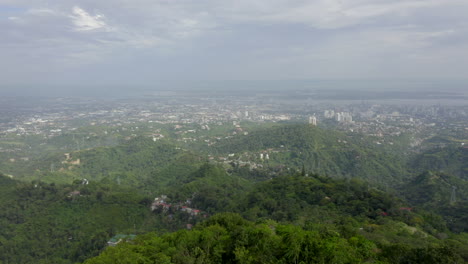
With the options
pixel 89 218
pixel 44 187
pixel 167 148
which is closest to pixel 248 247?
pixel 89 218

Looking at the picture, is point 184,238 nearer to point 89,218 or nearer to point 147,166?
point 89,218

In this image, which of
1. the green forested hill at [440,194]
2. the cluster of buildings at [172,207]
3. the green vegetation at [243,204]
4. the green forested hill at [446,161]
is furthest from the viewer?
the green forested hill at [446,161]

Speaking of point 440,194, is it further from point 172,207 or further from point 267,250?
point 267,250

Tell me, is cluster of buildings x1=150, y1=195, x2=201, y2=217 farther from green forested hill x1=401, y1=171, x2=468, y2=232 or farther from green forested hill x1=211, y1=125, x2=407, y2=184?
green forested hill x1=401, y1=171, x2=468, y2=232

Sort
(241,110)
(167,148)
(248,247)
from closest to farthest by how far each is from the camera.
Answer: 1. (248,247)
2. (167,148)
3. (241,110)

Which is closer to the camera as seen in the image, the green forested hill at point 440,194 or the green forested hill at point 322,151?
the green forested hill at point 440,194

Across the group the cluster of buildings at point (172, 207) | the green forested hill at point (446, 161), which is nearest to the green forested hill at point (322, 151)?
the green forested hill at point (446, 161)

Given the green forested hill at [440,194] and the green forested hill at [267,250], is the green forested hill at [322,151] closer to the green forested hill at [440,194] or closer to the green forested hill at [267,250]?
the green forested hill at [440,194]

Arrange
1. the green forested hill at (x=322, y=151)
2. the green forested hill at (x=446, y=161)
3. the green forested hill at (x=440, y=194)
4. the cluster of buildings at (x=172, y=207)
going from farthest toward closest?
the green forested hill at (x=322, y=151) < the green forested hill at (x=446, y=161) < the cluster of buildings at (x=172, y=207) < the green forested hill at (x=440, y=194)
